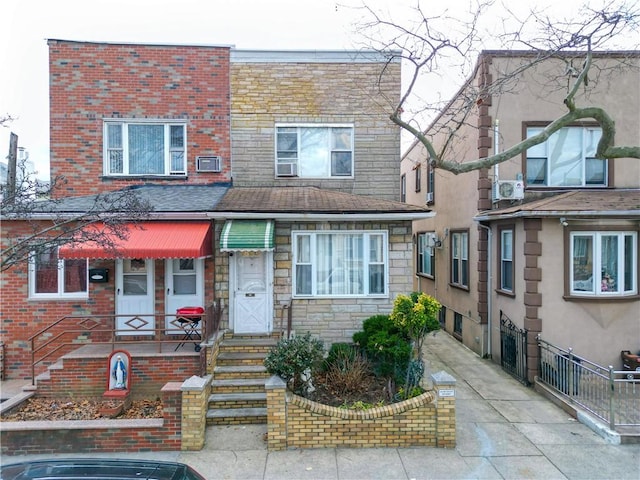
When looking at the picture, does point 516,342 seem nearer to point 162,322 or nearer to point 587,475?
point 587,475

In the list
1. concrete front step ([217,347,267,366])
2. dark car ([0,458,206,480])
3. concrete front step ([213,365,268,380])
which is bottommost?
concrete front step ([213,365,268,380])

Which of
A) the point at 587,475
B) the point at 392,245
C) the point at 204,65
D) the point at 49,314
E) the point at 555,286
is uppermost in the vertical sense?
the point at 204,65

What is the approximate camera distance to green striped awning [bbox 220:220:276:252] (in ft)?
28.7

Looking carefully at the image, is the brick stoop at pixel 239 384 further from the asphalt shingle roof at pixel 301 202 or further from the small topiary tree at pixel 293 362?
the asphalt shingle roof at pixel 301 202

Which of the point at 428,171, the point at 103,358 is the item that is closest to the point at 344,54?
the point at 428,171

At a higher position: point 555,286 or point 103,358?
point 555,286

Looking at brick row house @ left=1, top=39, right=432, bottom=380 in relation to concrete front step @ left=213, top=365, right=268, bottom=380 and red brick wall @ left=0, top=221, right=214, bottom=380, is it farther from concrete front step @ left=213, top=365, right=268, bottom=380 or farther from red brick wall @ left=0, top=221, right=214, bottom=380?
concrete front step @ left=213, top=365, right=268, bottom=380

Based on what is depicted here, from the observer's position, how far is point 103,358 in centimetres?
822

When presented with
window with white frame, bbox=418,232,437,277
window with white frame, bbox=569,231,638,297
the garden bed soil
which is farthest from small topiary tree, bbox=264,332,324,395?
window with white frame, bbox=418,232,437,277

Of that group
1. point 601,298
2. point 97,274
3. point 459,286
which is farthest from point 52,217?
point 601,298

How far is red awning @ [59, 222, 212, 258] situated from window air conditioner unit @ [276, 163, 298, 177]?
2816 millimetres

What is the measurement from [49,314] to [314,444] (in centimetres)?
748

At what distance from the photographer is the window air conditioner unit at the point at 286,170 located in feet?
37.0

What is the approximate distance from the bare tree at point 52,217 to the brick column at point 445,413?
243 inches
